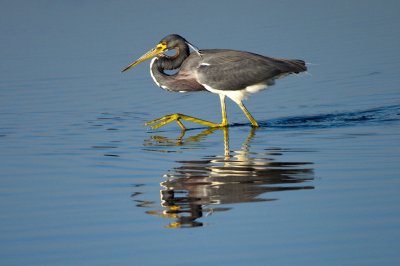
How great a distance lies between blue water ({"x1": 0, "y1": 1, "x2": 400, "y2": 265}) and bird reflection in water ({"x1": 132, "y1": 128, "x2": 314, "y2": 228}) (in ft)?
0.09

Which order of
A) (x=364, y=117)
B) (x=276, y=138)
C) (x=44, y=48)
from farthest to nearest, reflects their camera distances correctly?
(x=44, y=48), (x=364, y=117), (x=276, y=138)

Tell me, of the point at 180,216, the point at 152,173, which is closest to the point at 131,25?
the point at 152,173

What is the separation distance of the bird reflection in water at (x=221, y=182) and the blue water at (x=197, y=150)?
0.03 meters

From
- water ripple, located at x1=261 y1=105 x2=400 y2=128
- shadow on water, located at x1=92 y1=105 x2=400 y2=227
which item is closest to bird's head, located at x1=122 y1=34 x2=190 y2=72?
shadow on water, located at x1=92 y1=105 x2=400 y2=227

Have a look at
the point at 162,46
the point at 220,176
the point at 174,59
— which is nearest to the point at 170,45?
the point at 162,46

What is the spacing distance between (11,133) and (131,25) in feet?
29.1

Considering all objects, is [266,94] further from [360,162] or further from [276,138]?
[360,162]

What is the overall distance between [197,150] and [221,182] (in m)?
2.00

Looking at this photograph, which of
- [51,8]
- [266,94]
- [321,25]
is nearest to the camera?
[266,94]

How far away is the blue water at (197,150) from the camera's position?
771 centimetres

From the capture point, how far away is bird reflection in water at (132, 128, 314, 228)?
29.3 feet

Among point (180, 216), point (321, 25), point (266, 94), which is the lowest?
point (180, 216)

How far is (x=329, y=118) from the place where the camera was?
13.8 metres

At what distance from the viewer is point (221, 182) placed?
9.91 metres
